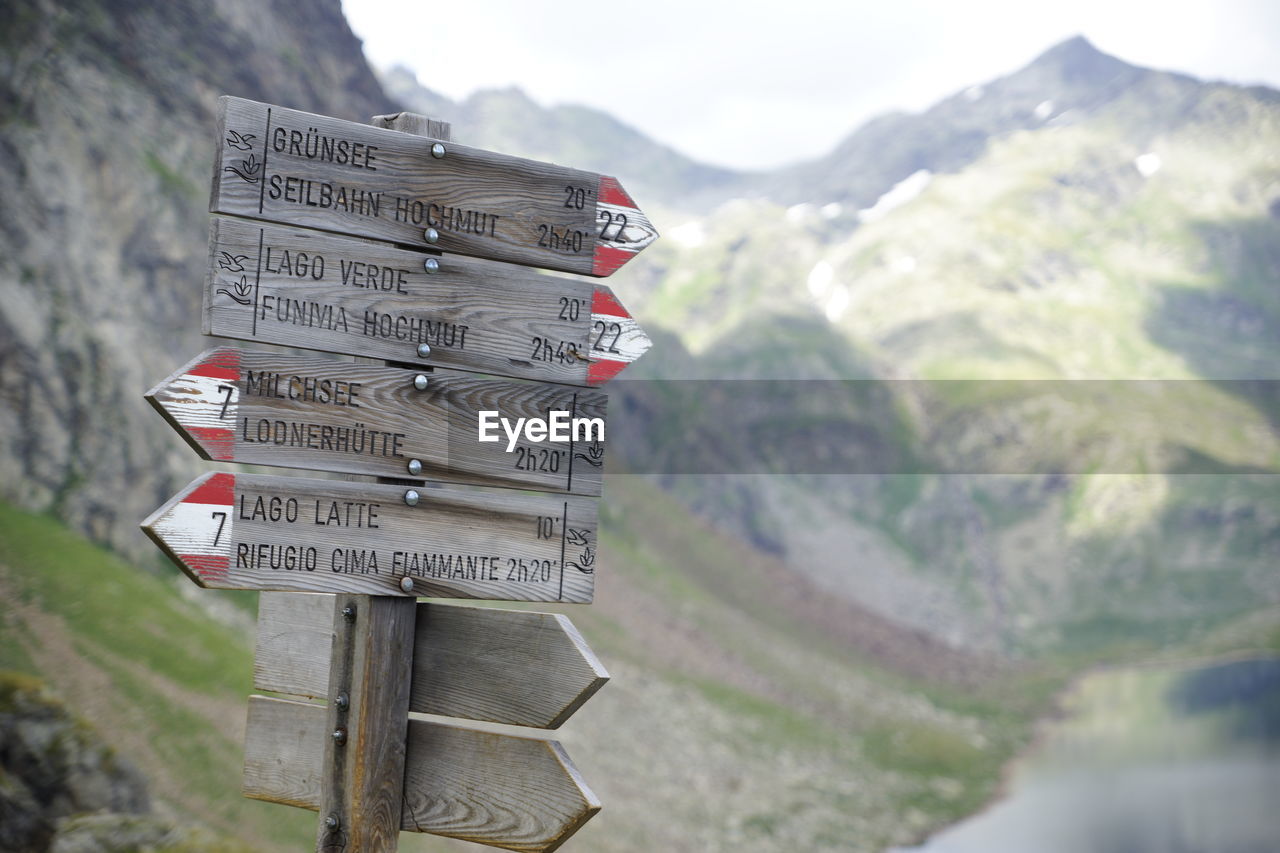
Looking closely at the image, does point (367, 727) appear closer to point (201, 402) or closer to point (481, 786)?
point (481, 786)

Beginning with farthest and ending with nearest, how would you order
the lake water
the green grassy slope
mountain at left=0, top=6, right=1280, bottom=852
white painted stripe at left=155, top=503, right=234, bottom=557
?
the lake water, mountain at left=0, top=6, right=1280, bottom=852, the green grassy slope, white painted stripe at left=155, top=503, right=234, bottom=557

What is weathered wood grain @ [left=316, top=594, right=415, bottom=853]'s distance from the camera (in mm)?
4082

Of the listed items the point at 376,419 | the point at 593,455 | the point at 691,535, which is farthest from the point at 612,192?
the point at 691,535

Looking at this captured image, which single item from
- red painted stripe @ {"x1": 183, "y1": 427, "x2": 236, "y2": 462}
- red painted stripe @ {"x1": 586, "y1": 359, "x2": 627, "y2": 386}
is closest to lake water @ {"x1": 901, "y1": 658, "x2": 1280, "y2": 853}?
red painted stripe @ {"x1": 586, "y1": 359, "x2": 627, "y2": 386}

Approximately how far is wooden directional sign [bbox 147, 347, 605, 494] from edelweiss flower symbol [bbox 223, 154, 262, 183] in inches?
28.8

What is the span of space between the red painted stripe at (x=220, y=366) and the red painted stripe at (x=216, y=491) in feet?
1.28

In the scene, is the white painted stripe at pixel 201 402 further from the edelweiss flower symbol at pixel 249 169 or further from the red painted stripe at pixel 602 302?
the red painted stripe at pixel 602 302

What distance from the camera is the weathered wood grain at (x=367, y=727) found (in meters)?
4.08

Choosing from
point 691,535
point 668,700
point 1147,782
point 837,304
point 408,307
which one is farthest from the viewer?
point 837,304

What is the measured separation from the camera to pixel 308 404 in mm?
4066

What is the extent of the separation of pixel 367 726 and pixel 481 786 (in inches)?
20.8

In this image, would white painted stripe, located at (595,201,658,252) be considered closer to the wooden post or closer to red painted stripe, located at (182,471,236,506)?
the wooden post

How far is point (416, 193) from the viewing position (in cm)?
432

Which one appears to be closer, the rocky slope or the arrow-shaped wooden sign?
the arrow-shaped wooden sign
